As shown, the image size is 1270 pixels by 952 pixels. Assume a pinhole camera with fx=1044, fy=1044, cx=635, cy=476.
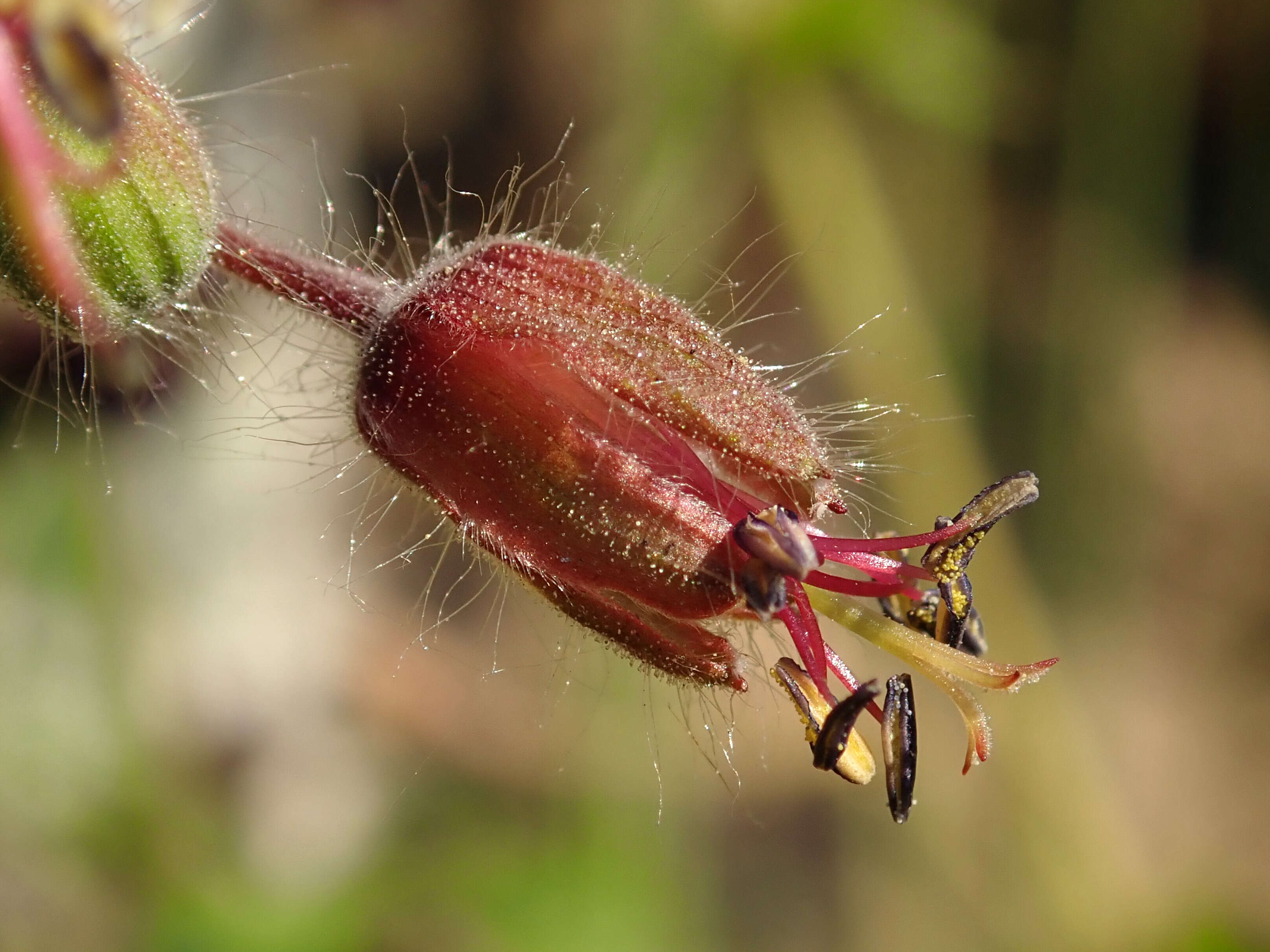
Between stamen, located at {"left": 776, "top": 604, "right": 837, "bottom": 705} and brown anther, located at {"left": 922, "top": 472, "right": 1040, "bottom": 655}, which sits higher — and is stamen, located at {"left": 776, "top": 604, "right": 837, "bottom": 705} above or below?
below

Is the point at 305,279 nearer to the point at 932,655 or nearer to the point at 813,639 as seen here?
the point at 813,639

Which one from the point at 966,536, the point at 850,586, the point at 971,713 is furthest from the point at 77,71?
the point at 971,713

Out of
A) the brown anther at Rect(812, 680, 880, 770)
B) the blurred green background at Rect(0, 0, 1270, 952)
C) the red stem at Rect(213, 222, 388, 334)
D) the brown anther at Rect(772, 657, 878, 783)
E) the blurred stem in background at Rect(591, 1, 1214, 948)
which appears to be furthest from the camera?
the blurred stem in background at Rect(591, 1, 1214, 948)

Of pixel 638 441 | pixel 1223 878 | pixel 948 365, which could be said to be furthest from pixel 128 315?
pixel 1223 878

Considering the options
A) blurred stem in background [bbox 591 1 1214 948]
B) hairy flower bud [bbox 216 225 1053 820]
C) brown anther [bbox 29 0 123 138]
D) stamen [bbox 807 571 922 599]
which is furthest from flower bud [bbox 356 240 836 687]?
blurred stem in background [bbox 591 1 1214 948]

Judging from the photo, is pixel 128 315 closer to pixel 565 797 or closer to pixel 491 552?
pixel 491 552

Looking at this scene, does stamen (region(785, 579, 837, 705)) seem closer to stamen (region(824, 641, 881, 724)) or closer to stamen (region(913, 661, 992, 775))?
stamen (region(824, 641, 881, 724))

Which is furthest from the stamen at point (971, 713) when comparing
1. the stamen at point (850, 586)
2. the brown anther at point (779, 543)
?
the brown anther at point (779, 543)
